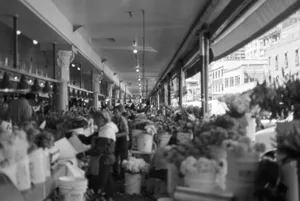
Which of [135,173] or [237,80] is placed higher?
[237,80]

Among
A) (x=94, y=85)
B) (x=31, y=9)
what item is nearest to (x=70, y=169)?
(x=31, y=9)

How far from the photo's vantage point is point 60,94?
1070 cm

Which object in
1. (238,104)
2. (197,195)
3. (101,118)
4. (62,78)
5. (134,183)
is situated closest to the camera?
(197,195)

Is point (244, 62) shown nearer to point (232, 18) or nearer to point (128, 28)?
Answer: point (232, 18)

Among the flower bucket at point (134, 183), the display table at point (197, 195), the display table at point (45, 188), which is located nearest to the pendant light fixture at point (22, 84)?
the flower bucket at point (134, 183)

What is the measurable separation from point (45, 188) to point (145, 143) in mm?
3204

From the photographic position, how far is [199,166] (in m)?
2.26

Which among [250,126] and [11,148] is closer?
[11,148]

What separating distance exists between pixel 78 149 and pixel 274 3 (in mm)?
2913

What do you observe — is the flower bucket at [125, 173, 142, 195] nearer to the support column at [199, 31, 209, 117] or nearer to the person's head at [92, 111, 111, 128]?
the person's head at [92, 111, 111, 128]

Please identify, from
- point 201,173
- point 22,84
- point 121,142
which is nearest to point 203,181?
point 201,173

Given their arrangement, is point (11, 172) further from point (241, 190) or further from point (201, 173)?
point (241, 190)

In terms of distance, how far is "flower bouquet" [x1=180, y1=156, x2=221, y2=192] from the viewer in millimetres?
2225

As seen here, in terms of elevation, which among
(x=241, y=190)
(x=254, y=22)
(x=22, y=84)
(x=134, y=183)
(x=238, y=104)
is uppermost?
(x=254, y=22)
